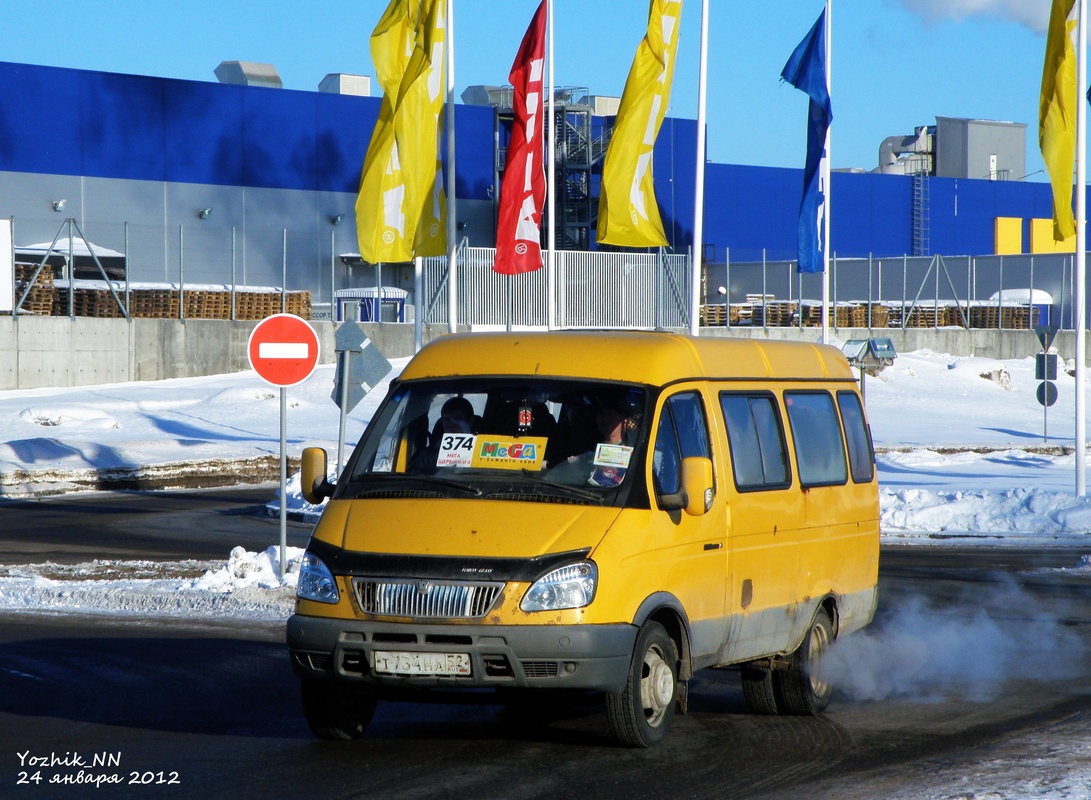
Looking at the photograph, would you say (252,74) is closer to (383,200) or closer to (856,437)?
(383,200)

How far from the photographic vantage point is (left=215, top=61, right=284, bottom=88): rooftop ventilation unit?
58031 millimetres

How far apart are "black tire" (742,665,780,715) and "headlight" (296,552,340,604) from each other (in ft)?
8.88

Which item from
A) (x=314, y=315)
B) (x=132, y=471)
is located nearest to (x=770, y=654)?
(x=132, y=471)

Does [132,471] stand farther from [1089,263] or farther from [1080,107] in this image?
[1089,263]

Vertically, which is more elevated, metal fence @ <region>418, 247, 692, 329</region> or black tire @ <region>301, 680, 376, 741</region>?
metal fence @ <region>418, 247, 692, 329</region>

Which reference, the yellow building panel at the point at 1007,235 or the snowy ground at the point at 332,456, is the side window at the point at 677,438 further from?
the yellow building panel at the point at 1007,235

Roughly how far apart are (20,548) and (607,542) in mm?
12559

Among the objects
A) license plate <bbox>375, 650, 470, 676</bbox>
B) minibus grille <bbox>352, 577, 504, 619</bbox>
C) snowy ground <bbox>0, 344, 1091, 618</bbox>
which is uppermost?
minibus grille <bbox>352, 577, 504, 619</bbox>

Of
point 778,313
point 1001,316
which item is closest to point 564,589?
point 778,313

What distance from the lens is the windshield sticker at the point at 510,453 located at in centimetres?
739

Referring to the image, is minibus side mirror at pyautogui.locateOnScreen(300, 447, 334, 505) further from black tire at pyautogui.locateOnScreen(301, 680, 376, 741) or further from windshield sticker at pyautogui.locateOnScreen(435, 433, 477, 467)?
black tire at pyautogui.locateOnScreen(301, 680, 376, 741)

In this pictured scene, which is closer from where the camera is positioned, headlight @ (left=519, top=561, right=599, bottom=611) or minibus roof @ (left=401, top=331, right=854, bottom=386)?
headlight @ (left=519, top=561, right=599, bottom=611)

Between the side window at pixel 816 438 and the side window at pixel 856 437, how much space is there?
14 cm

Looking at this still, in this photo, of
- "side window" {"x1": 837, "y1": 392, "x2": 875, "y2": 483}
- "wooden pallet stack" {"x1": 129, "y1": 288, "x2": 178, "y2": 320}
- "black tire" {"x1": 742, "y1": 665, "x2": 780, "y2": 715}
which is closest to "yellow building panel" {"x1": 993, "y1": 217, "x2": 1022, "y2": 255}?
"wooden pallet stack" {"x1": 129, "y1": 288, "x2": 178, "y2": 320}
